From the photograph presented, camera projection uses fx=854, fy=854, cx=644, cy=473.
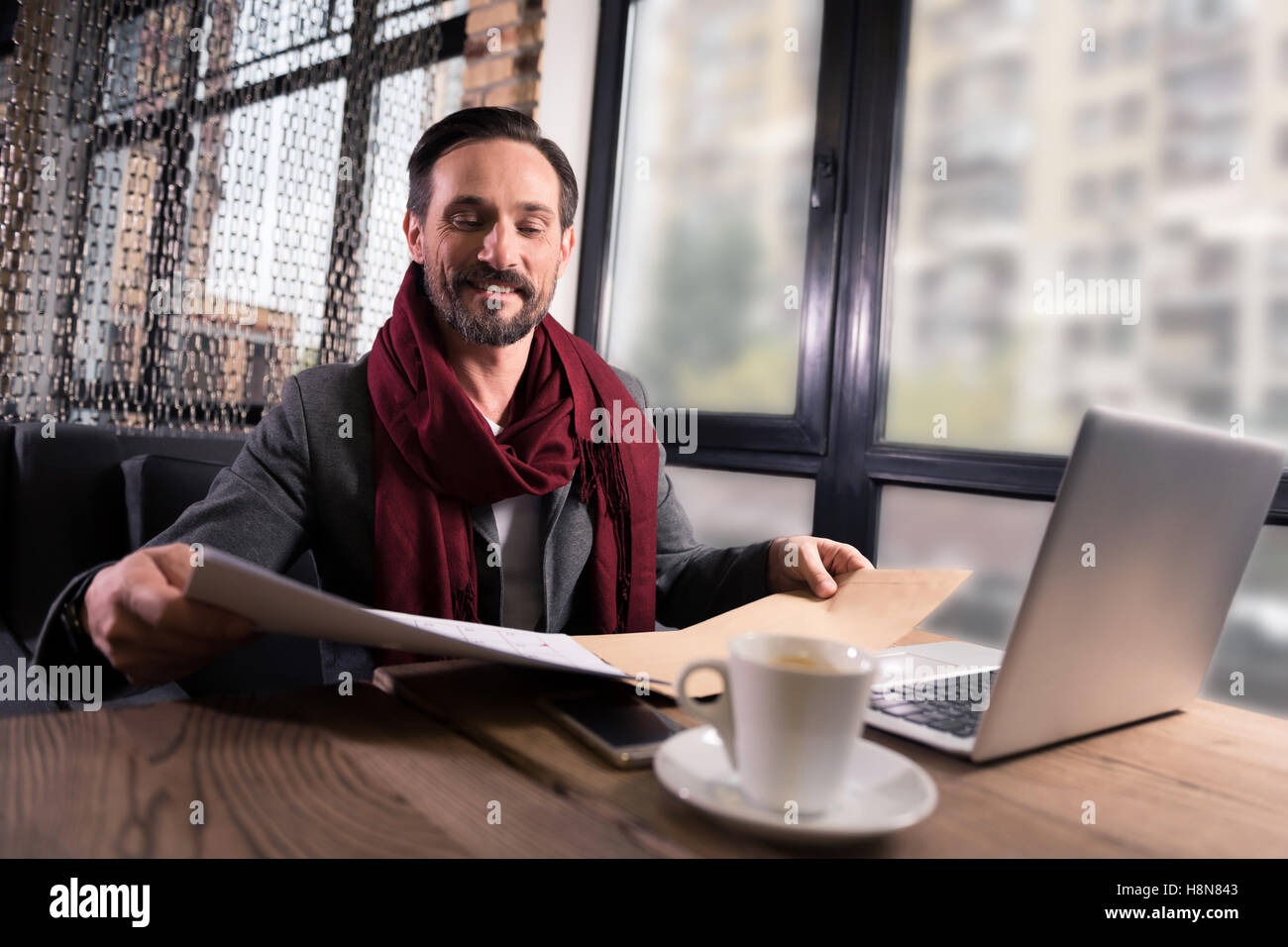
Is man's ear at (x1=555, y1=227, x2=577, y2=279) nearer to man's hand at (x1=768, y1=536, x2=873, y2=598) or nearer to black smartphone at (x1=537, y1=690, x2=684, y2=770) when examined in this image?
man's hand at (x1=768, y1=536, x2=873, y2=598)

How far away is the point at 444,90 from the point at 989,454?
66.7 inches

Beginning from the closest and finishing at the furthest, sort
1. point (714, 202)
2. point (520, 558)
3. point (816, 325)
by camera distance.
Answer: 1. point (520, 558)
2. point (816, 325)
3. point (714, 202)

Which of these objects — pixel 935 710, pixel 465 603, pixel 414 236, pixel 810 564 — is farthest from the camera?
pixel 414 236

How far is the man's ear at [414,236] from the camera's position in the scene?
1.36 m

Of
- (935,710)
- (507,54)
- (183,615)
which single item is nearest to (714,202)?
(507,54)

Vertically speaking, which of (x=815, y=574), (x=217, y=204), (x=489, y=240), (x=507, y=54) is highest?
(x=507, y=54)

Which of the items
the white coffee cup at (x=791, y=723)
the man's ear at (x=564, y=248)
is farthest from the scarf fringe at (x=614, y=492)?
the white coffee cup at (x=791, y=723)

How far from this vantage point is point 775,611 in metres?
0.85

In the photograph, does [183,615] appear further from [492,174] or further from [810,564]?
[492,174]

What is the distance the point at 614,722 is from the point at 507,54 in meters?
2.13

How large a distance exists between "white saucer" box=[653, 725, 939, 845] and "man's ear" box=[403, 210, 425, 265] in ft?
3.38

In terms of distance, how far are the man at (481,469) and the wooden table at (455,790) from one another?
366 mm

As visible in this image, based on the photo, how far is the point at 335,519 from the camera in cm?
112

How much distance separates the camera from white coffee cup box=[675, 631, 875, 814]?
0.43m
